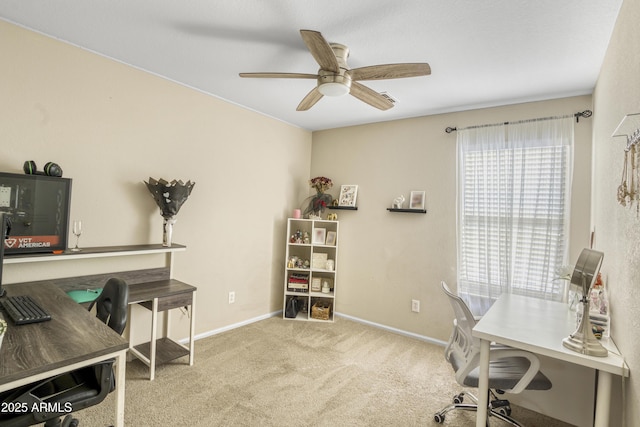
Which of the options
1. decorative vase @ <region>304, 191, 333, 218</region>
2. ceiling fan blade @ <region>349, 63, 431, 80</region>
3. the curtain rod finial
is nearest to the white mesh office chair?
ceiling fan blade @ <region>349, 63, 431, 80</region>

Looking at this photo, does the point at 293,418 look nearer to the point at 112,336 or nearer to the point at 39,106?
the point at 112,336

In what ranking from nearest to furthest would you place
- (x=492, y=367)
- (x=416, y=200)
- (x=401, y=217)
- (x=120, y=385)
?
1. (x=120, y=385)
2. (x=492, y=367)
3. (x=416, y=200)
4. (x=401, y=217)

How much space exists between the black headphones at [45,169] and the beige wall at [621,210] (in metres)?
Answer: 3.14

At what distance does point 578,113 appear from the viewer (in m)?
2.62

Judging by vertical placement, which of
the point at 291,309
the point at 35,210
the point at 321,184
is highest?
the point at 321,184

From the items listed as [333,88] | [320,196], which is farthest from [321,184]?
[333,88]

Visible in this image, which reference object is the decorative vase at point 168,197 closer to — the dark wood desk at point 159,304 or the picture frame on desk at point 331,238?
the dark wood desk at point 159,304

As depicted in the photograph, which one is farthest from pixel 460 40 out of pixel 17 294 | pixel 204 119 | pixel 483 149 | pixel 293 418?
pixel 17 294

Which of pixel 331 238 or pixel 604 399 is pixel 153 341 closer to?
pixel 331 238

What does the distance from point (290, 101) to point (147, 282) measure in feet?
7.12

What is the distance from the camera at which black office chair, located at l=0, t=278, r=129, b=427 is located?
1.22 metres

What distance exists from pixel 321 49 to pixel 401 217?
90.5 inches

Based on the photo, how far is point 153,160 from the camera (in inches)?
107

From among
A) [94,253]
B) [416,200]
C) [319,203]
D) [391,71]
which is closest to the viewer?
[391,71]
